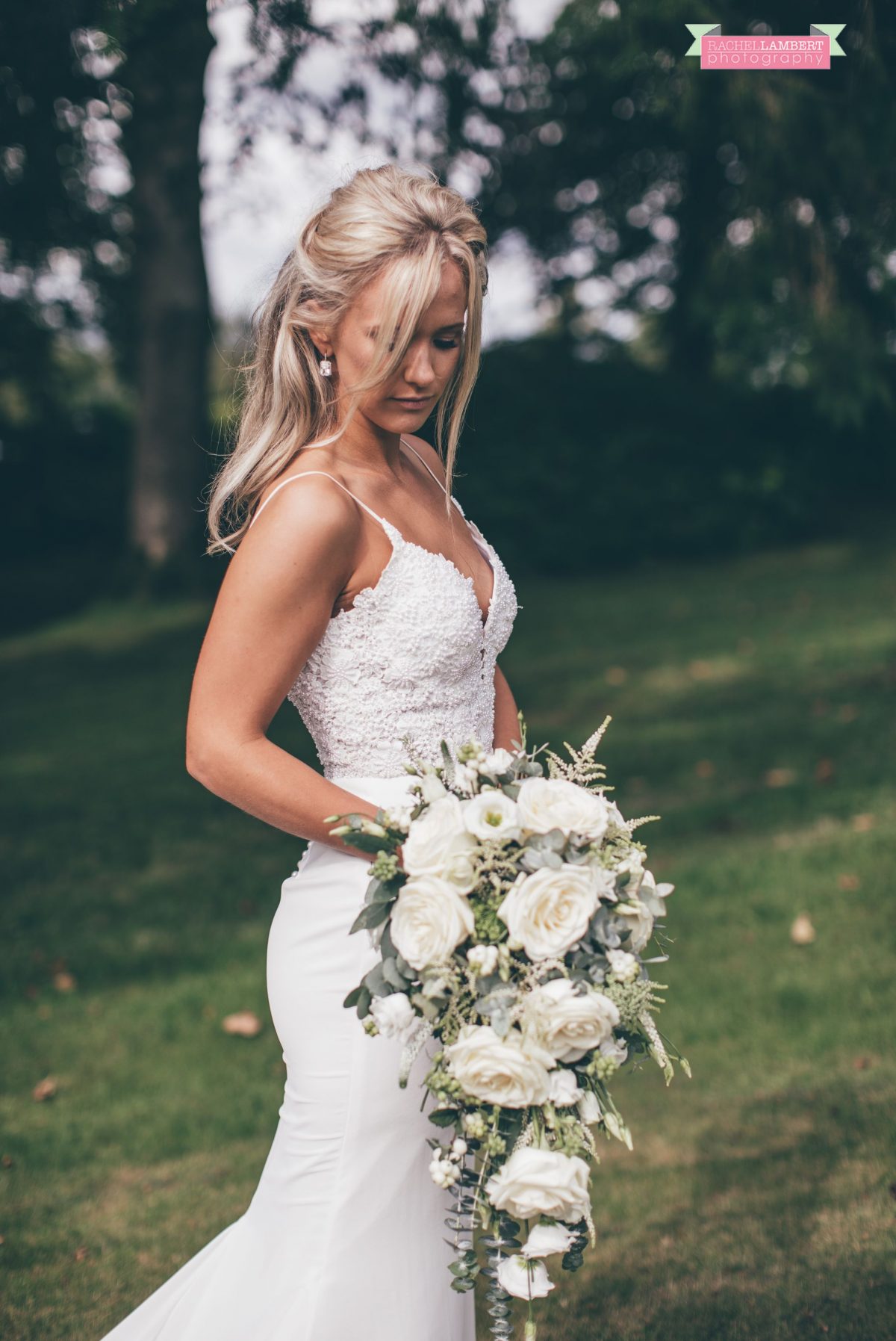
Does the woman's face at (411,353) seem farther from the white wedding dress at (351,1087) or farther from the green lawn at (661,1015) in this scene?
the green lawn at (661,1015)

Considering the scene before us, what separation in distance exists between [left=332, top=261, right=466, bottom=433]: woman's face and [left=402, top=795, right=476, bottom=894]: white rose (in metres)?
0.88

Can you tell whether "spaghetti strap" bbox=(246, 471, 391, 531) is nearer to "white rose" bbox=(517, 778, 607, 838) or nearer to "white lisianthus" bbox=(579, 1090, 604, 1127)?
"white rose" bbox=(517, 778, 607, 838)

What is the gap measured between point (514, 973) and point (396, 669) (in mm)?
677

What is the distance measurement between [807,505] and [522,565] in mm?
4711

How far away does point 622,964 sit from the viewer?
6.59 feet

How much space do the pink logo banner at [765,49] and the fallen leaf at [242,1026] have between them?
4.00 metres

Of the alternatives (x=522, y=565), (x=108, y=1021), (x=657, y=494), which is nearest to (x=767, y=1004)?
(x=108, y=1021)

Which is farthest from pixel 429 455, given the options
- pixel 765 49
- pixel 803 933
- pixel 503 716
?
pixel 803 933

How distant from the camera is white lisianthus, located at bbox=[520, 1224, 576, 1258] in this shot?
6.70ft

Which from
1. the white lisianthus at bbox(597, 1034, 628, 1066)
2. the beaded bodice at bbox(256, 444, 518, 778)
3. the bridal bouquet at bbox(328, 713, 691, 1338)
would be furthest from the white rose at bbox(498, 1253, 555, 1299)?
the beaded bodice at bbox(256, 444, 518, 778)

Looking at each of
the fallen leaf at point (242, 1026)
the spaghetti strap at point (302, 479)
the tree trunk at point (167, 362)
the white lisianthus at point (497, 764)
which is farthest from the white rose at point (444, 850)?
the tree trunk at point (167, 362)

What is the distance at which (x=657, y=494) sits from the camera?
18250 mm

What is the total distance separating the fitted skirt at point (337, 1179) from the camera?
239 centimetres

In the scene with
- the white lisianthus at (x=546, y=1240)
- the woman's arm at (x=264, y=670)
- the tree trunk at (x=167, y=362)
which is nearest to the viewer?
the white lisianthus at (x=546, y=1240)
